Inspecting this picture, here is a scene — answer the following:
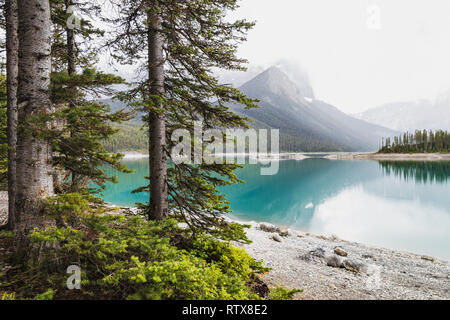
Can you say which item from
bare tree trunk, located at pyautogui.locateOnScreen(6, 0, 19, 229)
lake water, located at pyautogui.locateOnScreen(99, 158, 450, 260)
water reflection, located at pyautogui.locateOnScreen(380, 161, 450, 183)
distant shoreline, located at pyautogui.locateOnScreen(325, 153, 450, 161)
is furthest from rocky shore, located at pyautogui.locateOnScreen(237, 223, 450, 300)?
distant shoreline, located at pyautogui.locateOnScreen(325, 153, 450, 161)

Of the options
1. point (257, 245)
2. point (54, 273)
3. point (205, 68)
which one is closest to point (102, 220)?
point (54, 273)

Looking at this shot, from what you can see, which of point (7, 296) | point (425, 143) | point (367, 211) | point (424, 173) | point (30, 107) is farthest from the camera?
point (425, 143)

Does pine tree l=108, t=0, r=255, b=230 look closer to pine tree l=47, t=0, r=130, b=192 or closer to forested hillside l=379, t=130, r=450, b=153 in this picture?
pine tree l=47, t=0, r=130, b=192

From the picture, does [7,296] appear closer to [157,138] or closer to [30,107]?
[30,107]

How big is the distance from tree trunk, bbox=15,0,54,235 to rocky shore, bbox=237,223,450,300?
5.51m

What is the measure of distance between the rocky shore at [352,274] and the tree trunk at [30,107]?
5513mm

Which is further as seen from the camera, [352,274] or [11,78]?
[352,274]

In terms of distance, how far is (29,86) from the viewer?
326 cm

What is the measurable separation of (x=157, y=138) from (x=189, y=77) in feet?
5.81

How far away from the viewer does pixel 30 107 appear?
325 centimetres

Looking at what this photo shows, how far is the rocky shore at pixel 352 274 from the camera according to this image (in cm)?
599

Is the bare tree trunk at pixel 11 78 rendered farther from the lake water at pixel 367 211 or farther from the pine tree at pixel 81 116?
the lake water at pixel 367 211

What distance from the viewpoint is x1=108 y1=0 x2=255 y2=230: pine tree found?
480cm

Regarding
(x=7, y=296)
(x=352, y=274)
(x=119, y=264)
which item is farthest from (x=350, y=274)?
(x=7, y=296)
